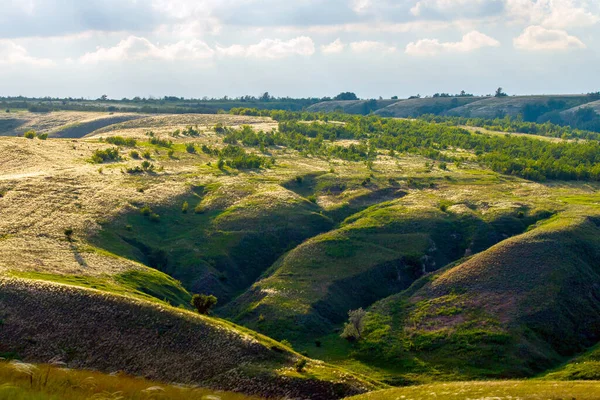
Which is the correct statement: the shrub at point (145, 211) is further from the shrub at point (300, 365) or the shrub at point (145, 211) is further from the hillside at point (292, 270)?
the shrub at point (300, 365)

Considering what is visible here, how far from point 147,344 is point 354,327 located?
2983cm

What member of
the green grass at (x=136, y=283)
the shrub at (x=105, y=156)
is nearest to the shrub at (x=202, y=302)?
the green grass at (x=136, y=283)

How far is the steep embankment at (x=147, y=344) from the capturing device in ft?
197

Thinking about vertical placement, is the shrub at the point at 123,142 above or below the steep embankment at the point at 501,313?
above

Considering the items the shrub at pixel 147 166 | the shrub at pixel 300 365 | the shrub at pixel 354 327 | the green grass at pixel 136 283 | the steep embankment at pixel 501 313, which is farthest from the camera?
the shrub at pixel 147 166

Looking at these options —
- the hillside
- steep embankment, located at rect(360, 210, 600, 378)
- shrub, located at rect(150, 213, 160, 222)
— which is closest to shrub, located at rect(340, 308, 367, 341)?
steep embankment, located at rect(360, 210, 600, 378)

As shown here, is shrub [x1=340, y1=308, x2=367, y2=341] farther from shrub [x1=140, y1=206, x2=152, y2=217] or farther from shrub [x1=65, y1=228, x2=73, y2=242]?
shrub [x1=140, y1=206, x2=152, y2=217]

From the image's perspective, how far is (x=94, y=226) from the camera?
111688 millimetres

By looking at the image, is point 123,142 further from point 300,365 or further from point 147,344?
point 300,365

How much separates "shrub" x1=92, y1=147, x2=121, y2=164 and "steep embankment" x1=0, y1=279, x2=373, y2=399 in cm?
9916

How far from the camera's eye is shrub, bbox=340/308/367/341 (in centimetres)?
8512

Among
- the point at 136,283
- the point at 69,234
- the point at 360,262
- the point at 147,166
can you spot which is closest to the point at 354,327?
the point at 360,262

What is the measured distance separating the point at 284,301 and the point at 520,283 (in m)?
32.4

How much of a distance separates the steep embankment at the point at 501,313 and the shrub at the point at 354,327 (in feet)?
3.64
